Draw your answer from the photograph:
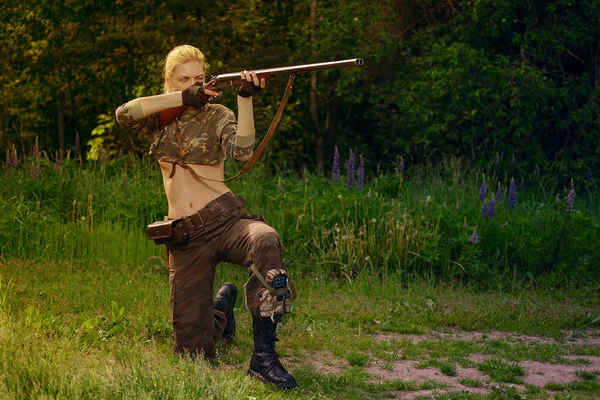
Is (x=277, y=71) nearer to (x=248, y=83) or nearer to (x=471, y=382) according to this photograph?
(x=248, y=83)

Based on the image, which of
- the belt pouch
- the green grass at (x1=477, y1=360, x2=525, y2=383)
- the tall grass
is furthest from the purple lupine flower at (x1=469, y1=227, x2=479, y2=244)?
the belt pouch

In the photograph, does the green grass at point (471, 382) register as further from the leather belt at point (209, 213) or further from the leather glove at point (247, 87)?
the leather glove at point (247, 87)

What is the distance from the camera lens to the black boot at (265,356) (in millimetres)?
5684

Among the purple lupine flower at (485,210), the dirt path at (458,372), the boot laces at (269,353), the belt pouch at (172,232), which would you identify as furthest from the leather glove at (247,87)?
the purple lupine flower at (485,210)

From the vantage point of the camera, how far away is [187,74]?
6.18m

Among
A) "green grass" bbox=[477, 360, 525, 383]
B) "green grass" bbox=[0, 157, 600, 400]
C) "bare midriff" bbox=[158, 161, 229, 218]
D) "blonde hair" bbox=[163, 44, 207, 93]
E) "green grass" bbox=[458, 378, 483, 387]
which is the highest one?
"blonde hair" bbox=[163, 44, 207, 93]

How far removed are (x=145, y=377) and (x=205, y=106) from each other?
2.11 meters

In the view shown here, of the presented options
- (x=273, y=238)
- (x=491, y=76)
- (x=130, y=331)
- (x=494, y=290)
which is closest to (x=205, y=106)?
(x=273, y=238)

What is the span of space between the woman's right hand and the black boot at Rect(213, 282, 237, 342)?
4.96 feet

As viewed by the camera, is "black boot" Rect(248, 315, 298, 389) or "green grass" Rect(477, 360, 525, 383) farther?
"green grass" Rect(477, 360, 525, 383)

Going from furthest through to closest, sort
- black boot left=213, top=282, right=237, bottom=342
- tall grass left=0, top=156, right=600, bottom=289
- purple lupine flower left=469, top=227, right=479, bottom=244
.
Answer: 1. tall grass left=0, top=156, right=600, bottom=289
2. purple lupine flower left=469, top=227, right=479, bottom=244
3. black boot left=213, top=282, right=237, bottom=342

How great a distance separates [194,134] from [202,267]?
872mm

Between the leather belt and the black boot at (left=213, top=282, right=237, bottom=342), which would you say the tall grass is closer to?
the black boot at (left=213, top=282, right=237, bottom=342)

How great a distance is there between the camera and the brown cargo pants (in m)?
5.99
